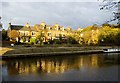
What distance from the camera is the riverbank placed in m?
35.9

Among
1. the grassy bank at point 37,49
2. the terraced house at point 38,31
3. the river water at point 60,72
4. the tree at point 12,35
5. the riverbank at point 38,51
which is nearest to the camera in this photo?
the river water at point 60,72

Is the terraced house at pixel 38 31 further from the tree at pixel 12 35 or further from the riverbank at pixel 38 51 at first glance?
the riverbank at pixel 38 51

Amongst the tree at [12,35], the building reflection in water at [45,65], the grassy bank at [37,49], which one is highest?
the tree at [12,35]

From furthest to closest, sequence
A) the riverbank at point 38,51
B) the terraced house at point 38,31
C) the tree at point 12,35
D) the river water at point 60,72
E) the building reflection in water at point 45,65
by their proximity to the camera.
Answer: the terraced house at point 38,31
the tree at point 12,35
the riverbank at point 38,51
the building reflection in water at point 45,65
the river water at point 60,72

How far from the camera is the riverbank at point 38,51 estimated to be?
35906 mm

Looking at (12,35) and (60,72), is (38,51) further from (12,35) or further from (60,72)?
(12,35)

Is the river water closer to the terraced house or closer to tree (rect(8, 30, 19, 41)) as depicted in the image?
tree (rect(8, 30, 19, 41))

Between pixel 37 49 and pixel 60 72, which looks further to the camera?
pixel 37 49

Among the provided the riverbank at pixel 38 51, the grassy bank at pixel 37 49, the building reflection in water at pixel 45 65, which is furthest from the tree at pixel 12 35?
the building reflection in water at pixel 45 65

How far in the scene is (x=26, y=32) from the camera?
71688mm

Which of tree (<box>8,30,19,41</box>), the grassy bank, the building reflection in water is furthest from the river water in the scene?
tree (<box>8,30,19,41</box>)

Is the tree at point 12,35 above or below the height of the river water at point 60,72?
above

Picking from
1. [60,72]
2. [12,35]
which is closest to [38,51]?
[60,72]

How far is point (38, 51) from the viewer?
41406 mm
